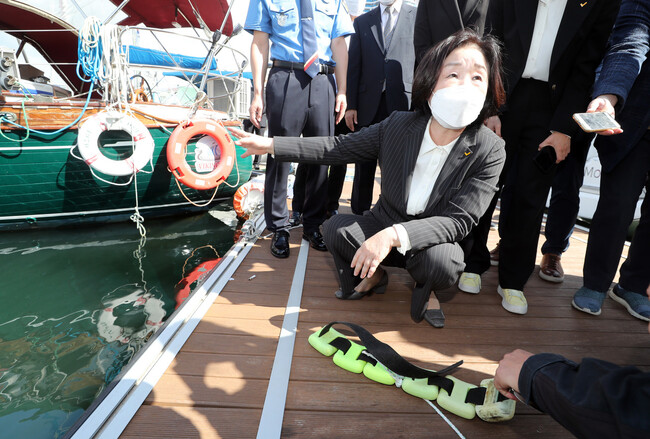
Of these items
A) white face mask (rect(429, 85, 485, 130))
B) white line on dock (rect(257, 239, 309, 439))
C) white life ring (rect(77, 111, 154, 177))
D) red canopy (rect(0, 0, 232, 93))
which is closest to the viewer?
white line on dock (rect(257, 239, 309, 439))

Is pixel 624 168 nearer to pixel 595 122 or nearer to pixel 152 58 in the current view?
pixel 595 122

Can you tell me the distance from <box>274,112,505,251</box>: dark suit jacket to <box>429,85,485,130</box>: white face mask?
0.11m

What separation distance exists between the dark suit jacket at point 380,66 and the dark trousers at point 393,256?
1144 mm

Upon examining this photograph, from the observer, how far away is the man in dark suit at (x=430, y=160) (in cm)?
137

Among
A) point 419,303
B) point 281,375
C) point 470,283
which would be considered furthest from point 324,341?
point 470,283

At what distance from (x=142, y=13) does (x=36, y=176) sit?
11.0 ft

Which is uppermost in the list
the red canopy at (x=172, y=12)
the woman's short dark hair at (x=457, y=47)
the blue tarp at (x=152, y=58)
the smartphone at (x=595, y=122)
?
the red canopy at (x=172, y=12)

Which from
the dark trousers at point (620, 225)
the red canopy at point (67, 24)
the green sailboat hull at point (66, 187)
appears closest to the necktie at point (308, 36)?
the dark trousers at point (620, 225)

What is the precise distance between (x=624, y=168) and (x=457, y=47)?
0.98 meters

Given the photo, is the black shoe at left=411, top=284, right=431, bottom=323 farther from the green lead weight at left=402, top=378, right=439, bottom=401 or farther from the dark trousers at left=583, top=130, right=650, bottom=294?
the dark trousers at left=583, top=130, right=650, bottom=294

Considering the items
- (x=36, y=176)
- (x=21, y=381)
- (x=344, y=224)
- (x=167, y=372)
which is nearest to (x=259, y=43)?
(x=344, y=224)

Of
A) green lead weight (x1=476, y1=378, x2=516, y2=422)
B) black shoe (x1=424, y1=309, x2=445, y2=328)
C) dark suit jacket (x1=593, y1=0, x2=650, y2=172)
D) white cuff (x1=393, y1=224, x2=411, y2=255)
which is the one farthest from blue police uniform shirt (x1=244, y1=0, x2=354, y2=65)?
green lead weight (x1=476, y1=378, x2=516, y2=422)

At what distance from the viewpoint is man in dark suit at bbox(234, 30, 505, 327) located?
137 cm

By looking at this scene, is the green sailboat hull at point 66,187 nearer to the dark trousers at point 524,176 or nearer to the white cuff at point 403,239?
the white cuff at point 403,239
